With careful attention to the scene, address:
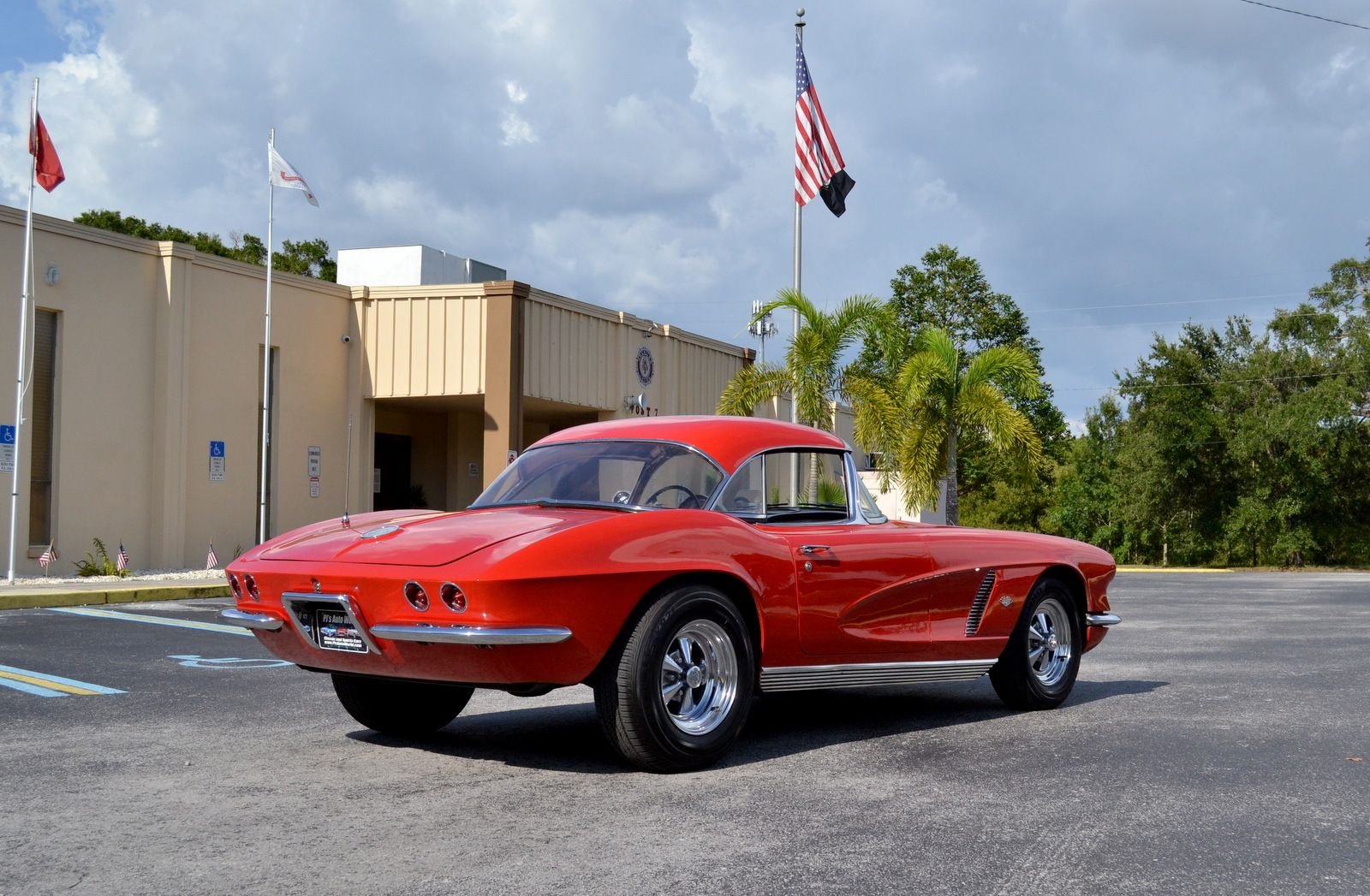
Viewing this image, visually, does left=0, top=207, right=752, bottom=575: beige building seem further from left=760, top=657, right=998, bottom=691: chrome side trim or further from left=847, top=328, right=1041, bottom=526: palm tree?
left=760, top=657, right=998, bottom=691: chrome side trim

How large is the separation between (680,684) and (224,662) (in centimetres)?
548

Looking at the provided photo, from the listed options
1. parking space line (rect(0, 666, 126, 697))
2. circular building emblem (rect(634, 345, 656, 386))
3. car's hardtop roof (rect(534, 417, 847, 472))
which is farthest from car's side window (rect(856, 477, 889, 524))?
circular building emblem (rect(634, 345, 656, 386))

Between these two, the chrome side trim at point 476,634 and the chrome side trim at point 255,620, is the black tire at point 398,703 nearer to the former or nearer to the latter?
the chrome side trim at point 255,620

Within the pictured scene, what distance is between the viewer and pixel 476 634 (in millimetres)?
4996

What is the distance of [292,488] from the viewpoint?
2553 cm

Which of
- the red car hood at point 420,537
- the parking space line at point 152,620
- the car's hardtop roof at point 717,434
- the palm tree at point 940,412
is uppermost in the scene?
the palm tree at point 940,412

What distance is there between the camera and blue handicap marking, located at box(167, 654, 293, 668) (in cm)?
961

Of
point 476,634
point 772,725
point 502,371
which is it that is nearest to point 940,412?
point 502,371

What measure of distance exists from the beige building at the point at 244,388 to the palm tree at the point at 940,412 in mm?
6209

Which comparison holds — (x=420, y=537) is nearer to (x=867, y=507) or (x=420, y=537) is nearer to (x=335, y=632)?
(x=335, y=632)

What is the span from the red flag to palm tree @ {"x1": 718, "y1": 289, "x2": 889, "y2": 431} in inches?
465

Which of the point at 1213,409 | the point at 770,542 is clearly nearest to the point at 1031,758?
the point at 770,542

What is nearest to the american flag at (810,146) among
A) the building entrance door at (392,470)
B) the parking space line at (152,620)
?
the building entrance door at (392,470)

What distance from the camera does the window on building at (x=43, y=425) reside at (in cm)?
2075
